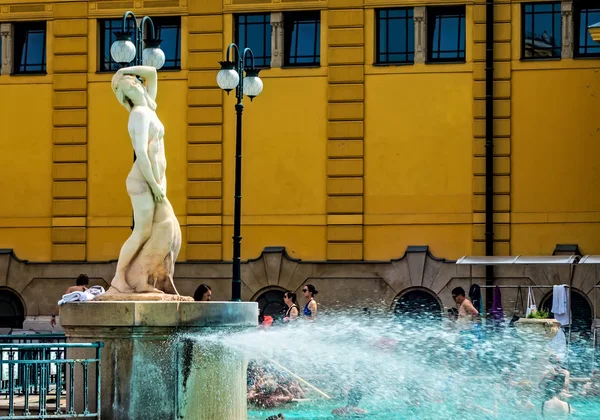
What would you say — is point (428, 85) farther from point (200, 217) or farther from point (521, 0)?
point (200, 217)

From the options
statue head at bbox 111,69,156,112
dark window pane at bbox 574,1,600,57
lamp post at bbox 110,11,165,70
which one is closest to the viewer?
statue head at bbox 111,69,156,112

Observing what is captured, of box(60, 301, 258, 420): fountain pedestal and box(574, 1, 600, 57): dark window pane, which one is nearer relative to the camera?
box(60, 301, 258, 420): fountain pedestal

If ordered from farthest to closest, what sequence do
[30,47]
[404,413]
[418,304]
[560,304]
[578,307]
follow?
[30,47] → [418,304] → [578,307] → [560,304] → [404,413]

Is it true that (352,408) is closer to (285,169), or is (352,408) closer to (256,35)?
(285,169)

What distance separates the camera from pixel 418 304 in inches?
1394

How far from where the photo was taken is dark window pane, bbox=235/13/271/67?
121ft

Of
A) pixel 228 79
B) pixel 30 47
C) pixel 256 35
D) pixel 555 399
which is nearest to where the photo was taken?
pixel 555 399

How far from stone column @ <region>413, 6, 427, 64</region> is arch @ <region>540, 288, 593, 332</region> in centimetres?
601

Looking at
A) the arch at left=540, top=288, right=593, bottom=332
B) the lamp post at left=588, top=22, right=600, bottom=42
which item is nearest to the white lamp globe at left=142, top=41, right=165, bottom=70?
the lamp post at left=588, top=22, right=600, bottom=42

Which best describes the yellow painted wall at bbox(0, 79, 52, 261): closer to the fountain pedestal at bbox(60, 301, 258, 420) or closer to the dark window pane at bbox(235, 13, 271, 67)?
the dark window pane at bbox(235, 13, 271, 67)

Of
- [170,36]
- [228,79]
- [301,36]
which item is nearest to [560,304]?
[228,79]

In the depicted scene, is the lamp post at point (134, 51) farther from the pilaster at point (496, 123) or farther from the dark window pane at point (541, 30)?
the dark window pane at point (541, 30)

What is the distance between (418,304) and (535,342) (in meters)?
11.2

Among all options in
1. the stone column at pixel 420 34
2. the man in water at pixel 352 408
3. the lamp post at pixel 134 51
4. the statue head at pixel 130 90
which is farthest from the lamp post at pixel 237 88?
the statue head at pixel 130 90
